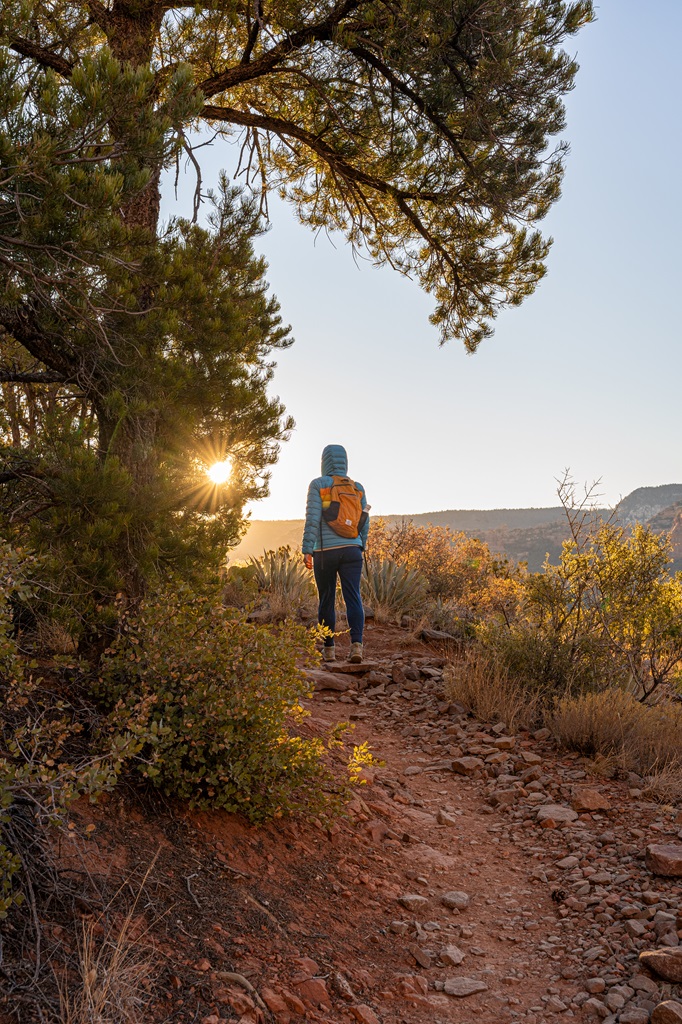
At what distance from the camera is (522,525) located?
253ft

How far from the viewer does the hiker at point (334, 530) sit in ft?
26.3

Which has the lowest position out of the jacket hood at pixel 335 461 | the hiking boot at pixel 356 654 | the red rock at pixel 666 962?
the red rock at pixel 666 962

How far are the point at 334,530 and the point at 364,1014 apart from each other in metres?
5.37

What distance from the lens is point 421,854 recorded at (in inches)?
186

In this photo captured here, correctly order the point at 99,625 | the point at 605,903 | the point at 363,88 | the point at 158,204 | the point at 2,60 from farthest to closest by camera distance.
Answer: the point at 363,88
the point at 158,204
the point at 99,625
the point at 605,903
the point at 2,60

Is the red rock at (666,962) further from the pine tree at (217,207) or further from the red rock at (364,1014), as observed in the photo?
the pine tree at (217,207)

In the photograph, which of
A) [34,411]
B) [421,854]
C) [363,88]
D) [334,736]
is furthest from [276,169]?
[421,854]

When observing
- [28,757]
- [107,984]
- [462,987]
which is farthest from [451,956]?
[28,757]

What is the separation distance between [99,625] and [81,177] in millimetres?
2453

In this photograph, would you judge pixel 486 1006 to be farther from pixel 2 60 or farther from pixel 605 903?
pixel 2 60

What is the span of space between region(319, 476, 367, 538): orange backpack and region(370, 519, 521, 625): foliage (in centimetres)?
399

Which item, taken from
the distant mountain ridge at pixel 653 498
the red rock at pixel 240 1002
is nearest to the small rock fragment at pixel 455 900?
the red rock at pixel 240 1002

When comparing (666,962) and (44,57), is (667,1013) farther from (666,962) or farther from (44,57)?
(44,57)

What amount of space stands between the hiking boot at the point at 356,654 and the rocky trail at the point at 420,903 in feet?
8.35
